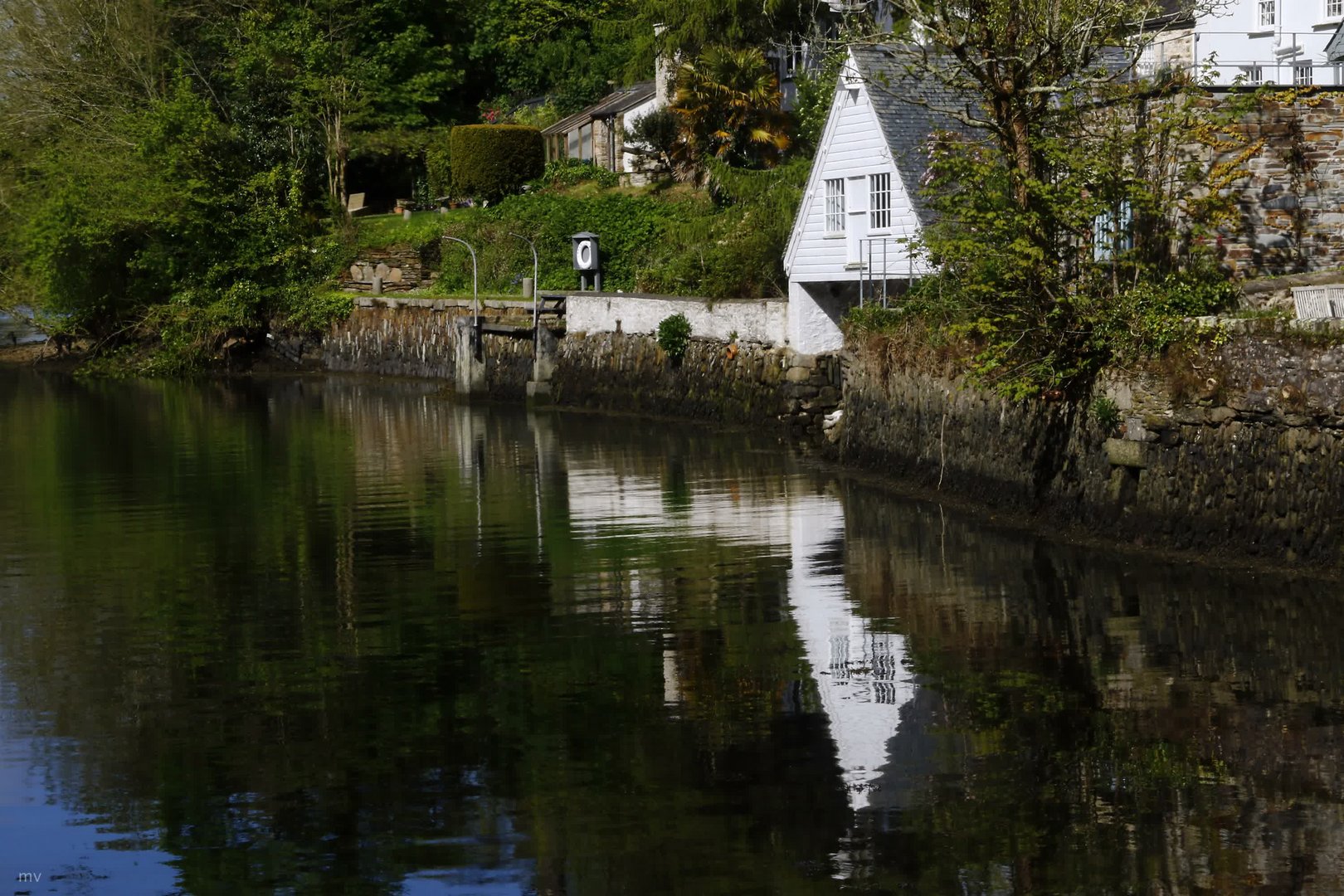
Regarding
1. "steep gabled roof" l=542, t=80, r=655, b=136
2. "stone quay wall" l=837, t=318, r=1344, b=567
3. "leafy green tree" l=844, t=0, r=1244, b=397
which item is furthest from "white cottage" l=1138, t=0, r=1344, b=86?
"stone quay wall" l=837, t=318, r=1344, b=567

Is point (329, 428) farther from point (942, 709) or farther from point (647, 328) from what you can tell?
point (942, 709)

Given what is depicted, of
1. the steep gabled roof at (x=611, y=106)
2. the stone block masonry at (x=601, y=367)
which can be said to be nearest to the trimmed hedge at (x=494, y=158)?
the steep gabled roof at (x=611, y=106)

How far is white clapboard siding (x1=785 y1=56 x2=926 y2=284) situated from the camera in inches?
1412

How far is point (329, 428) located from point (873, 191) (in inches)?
594

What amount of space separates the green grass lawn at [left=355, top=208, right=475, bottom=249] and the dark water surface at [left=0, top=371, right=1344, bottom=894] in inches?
1410

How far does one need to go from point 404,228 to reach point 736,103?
18.3 m

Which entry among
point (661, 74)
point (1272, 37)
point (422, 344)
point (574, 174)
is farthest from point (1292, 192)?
point (574, 174)

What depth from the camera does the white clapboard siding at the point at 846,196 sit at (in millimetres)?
35875

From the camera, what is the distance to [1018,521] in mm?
25594

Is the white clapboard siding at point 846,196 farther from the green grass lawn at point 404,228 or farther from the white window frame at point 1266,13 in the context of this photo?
the green grass lawn at point 404,228

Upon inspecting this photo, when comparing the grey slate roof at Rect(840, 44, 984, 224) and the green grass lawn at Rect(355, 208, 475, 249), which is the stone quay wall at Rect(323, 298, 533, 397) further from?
the grey slate roof at Rect(840, 44, 984, 224)

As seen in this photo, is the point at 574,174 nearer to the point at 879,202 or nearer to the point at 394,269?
the point at 394,269

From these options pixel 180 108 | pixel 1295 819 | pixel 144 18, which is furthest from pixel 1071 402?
pixel 144 18

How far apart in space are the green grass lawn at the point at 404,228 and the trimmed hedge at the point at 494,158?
1133mm
